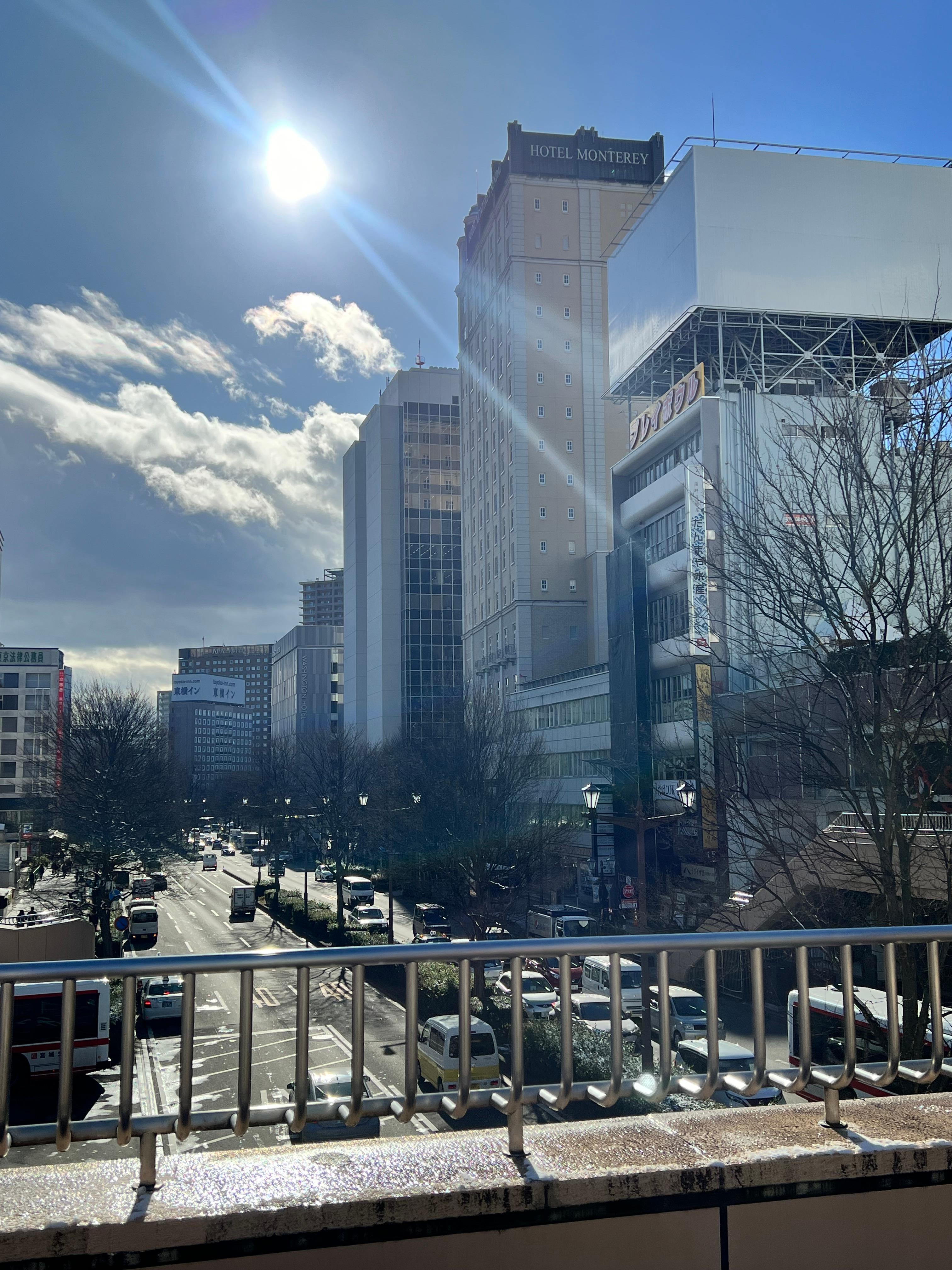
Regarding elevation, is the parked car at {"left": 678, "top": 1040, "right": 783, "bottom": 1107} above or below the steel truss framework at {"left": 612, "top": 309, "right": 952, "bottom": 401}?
below

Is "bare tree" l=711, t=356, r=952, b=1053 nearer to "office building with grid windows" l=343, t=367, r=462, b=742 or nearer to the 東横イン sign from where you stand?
the 東横イン sign

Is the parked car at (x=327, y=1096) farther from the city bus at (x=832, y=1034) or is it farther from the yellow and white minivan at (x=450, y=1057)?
the city bus at (x=832, y=1034)

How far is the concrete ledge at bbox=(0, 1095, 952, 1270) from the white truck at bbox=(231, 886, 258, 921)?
44.1m

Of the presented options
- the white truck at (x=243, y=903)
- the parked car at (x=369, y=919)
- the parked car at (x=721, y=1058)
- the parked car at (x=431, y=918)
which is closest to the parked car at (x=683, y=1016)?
the parked car at (x=721, y=1058)

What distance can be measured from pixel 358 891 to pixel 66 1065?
52.7 m

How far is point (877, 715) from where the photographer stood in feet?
31.8

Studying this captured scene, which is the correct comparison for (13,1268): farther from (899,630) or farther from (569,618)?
(569,618)

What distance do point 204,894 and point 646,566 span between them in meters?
34.6

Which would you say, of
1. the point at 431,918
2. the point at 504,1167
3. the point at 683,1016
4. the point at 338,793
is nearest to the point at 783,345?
the point at 431,918

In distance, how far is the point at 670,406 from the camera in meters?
47.0

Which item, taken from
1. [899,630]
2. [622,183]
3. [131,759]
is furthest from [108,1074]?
[622,183]

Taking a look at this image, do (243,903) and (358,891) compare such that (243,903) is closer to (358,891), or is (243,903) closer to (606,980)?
(358,891)

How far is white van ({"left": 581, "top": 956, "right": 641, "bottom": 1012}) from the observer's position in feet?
12.8

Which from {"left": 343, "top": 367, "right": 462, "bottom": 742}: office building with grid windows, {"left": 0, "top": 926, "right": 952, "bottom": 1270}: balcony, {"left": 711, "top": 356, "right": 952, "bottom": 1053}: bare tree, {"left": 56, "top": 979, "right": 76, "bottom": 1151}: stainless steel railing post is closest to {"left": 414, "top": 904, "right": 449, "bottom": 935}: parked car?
{"left": 711, "top": 356, "right": 952, "bottom": 1053}: bare tree
